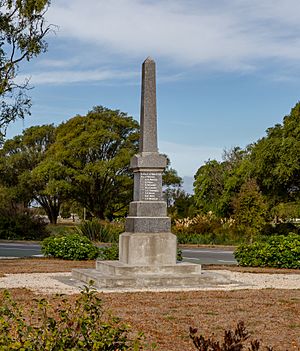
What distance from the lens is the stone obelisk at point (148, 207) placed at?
44.1ft

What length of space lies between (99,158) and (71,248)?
3283 centimetres

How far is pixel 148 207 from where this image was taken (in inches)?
546

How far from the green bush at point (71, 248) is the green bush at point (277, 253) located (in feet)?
15.6

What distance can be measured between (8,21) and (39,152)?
42.3m

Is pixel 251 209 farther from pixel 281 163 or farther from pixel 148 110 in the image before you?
pixel 148 110

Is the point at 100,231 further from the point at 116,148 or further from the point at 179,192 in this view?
the point at 179,192

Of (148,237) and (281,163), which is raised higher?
(281,163)

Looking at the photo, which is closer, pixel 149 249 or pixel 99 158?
pixel 149 249

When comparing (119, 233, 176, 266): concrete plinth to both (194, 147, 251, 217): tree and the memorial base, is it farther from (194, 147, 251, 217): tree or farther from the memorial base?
(194, 147, 251, 217): tree

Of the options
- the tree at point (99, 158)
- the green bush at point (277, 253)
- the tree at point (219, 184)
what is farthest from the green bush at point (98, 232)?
the tree at point (99, 158)

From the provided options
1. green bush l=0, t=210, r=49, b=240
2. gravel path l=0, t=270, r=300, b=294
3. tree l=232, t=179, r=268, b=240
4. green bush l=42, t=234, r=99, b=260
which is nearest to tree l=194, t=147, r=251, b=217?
tree l=232, t=179, r=268, b=240

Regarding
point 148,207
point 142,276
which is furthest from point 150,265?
point 148,207

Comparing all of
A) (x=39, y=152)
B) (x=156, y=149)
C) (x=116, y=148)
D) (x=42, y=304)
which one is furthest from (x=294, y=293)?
(x=39, y=152)

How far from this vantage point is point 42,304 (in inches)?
191
